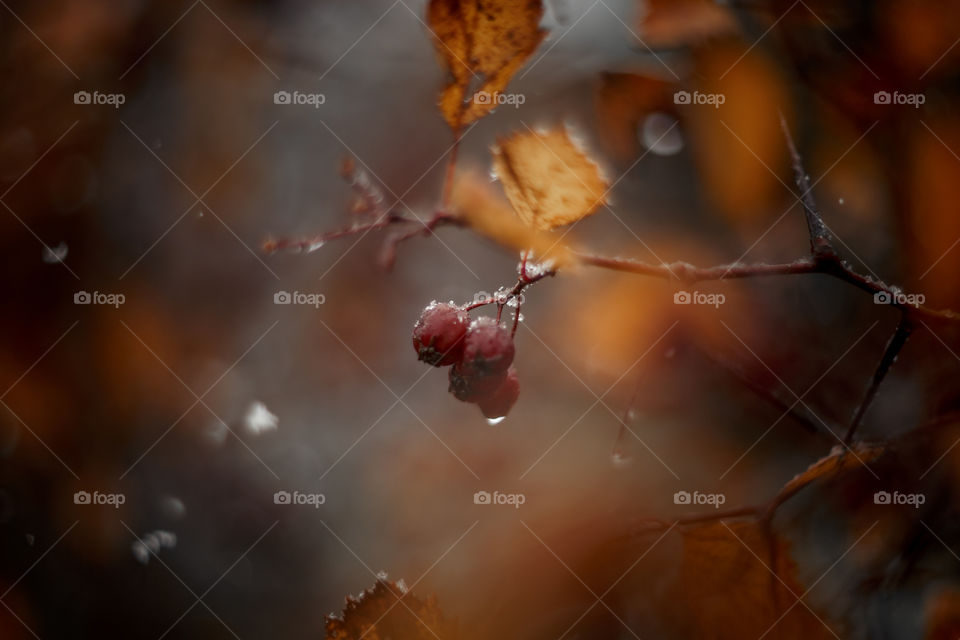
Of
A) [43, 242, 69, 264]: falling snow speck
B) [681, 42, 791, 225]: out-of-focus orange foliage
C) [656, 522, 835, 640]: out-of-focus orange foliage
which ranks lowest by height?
[656, 522, 835, 640]: out-of-focus orange foliage

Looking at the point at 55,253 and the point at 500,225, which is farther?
the point at 55,253

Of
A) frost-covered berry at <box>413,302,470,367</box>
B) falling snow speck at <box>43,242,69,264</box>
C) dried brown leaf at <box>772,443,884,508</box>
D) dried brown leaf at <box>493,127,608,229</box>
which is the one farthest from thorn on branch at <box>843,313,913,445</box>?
falling snow speck at <box>43,242,69,264</box>

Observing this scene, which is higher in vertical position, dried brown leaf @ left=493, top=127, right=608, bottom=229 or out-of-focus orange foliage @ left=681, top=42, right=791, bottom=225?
out-of-focus orange foliage @ left=681, top=42, right=791, bottom=225

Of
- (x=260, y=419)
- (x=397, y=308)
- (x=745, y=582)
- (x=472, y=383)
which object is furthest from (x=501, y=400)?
(x=260, y=419)

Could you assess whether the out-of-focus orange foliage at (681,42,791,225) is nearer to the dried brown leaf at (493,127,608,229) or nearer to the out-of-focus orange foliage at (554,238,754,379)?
the out-of-focus orange foliage at (554,238,754,379)

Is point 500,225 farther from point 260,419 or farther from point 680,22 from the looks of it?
point 260,419

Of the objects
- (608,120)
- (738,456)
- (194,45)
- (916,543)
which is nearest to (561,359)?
(738,456)

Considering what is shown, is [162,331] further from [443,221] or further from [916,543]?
[916,543]
